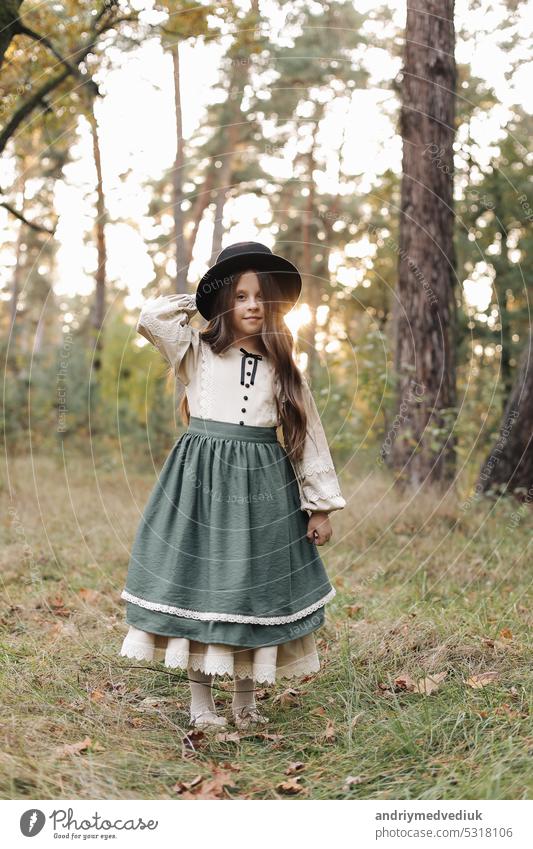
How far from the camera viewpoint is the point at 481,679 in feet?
11.4

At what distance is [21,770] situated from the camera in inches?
108

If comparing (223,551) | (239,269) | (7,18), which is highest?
(7,18)

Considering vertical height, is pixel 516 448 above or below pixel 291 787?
above

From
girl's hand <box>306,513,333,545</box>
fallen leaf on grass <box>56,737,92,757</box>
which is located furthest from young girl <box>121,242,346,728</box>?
fallen leaf on grass <box>56,737,92,757</box>

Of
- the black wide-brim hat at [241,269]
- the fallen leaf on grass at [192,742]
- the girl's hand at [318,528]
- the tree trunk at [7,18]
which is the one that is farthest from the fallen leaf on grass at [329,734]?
the tree trunk at [7,18]

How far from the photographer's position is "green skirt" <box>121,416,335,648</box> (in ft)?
10.4

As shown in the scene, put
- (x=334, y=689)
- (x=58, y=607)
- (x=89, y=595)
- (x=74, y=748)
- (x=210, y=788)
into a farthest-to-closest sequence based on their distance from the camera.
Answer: (x=89, y=595)
(x=58, y=607)
(x=334, y=689)
(x=74, y=748)
(x=210, y=788)

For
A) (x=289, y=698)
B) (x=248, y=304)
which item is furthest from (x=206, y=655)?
(x=248, y=304)

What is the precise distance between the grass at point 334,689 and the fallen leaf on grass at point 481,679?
2cm

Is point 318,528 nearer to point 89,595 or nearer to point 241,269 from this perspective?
point 241,269

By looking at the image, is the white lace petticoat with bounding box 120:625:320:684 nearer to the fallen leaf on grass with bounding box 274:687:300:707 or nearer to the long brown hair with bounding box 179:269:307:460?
the fallen leaf on grass with bounding box 274:687:300:707

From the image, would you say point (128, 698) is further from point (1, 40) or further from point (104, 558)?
point (1, 40)

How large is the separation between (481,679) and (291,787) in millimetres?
1078

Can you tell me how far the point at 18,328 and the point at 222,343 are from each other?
21.4 meters
